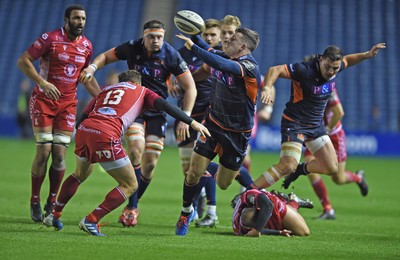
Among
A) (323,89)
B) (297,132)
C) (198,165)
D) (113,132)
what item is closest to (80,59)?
(113,132)

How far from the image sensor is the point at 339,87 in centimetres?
3114

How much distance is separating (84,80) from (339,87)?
23.1 m

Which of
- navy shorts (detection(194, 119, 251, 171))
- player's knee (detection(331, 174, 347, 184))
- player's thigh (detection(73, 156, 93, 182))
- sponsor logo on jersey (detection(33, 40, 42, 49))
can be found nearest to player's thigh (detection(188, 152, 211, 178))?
navy shorts (detection(194, 119, 251, 171))

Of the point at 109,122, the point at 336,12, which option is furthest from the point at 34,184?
the point at 336,12

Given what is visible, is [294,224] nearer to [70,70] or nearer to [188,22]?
[188,22]

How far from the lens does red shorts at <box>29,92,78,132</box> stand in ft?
31.5

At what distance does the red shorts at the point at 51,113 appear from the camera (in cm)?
960

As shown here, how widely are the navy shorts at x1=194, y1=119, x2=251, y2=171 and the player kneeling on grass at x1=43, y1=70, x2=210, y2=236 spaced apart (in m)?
0.83

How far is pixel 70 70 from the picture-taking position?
9.80 meters

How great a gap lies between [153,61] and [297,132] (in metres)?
2.20

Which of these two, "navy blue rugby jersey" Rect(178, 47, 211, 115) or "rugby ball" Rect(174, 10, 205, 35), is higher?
"rugby ball" Rect(174, 10, 205, 35)

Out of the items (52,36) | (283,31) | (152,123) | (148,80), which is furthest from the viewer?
(283,31)

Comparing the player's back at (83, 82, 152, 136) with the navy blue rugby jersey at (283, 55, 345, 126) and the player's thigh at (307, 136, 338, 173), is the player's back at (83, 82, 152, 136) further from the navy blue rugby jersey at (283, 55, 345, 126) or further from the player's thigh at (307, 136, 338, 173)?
the player's thigh at (307, 136, 338, 173)

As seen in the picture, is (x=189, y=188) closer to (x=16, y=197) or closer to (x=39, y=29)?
(x=16, y=197)
